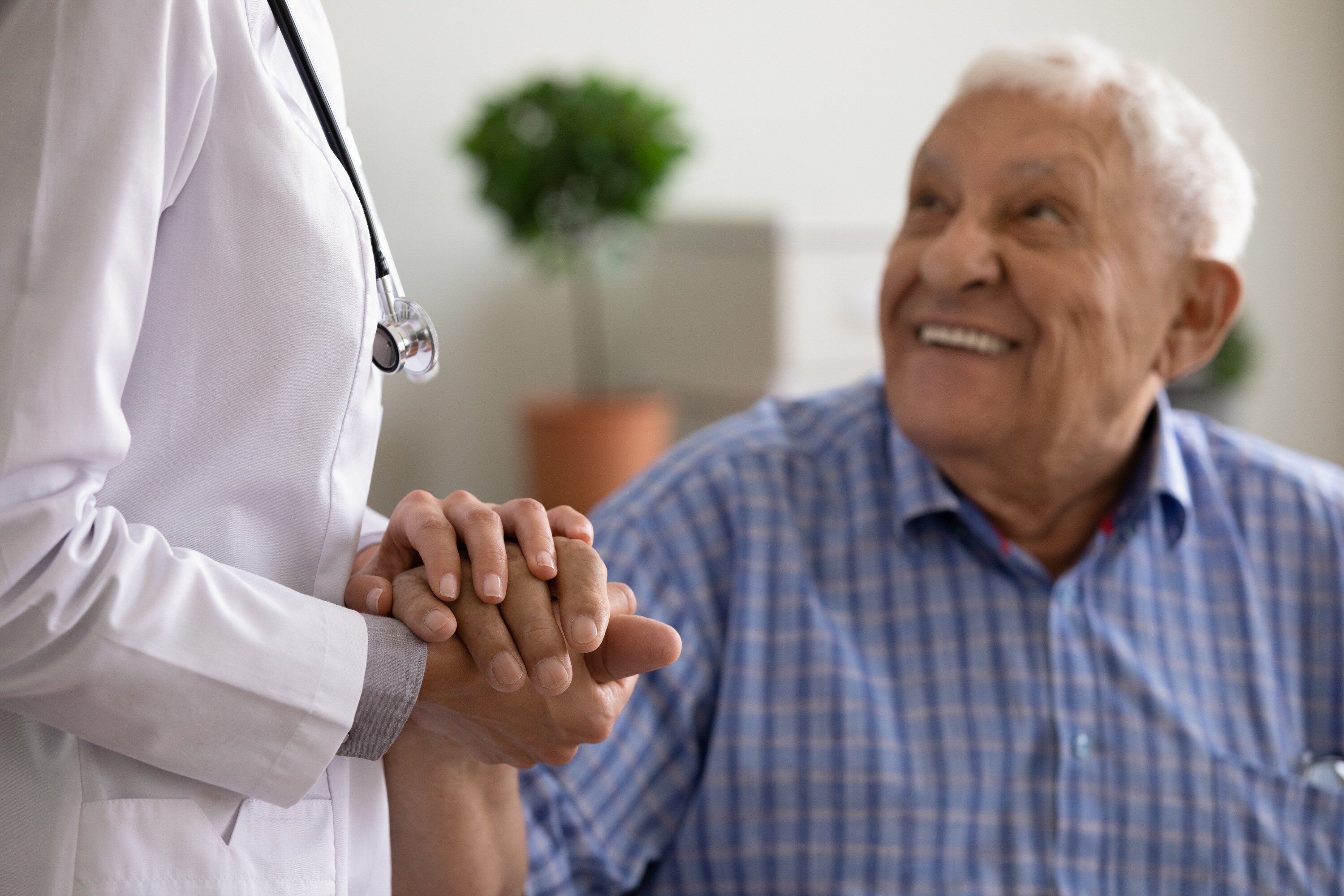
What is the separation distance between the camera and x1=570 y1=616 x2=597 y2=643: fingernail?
67 centimetres

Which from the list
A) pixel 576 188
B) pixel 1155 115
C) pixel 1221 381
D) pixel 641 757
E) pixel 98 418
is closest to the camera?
pixel 98 418

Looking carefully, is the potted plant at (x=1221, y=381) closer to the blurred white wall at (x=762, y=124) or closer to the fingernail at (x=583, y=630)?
the blurred white wall at (x=762, y=124)

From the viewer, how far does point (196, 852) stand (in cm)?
61

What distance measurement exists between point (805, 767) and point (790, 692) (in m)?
0.07

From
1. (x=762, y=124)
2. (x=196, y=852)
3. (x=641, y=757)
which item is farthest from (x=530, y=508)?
(x=762, y=124)

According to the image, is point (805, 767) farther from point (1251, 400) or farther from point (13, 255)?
point (1251, 400)

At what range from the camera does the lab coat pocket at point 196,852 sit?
59 cm

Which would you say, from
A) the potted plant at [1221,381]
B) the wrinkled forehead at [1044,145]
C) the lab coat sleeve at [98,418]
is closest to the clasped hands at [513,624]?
the lab coat sleeve at [98,418]

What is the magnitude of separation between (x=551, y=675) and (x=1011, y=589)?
743 millimetres

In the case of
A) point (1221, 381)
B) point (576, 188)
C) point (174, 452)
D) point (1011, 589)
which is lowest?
point (1221, 381)

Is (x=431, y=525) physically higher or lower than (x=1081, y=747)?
higher

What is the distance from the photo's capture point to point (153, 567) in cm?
59

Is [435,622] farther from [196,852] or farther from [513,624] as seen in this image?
[196,852]

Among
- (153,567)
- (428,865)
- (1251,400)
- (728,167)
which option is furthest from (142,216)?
(1251,400)
